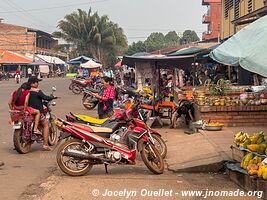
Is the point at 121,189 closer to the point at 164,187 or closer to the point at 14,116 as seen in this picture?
the point at 164,187

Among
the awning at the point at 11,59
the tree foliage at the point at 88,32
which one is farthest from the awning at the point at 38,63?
the tree foliage at the point at 88,32

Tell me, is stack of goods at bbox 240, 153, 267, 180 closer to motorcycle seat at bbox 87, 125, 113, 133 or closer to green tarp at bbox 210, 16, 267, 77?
green tarp at bbox 210, 16, 267, 77

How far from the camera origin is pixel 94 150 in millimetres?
6785

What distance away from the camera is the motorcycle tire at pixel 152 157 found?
6.84 m

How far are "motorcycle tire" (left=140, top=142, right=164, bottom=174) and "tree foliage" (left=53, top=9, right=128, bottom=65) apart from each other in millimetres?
48689

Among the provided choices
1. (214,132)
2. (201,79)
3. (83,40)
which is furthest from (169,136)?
(83,40)

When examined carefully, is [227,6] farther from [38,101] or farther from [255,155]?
[255,155]

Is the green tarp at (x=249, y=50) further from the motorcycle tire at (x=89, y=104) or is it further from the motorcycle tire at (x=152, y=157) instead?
the motorcycle tire at (x=89, y=104)

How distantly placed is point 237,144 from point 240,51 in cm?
270

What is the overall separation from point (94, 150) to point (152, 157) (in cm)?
95

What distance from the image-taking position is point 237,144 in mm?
6938

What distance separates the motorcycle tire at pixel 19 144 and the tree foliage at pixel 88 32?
154 ft

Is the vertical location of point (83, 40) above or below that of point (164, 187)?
above

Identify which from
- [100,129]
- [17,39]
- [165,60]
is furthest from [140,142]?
[17,39]
